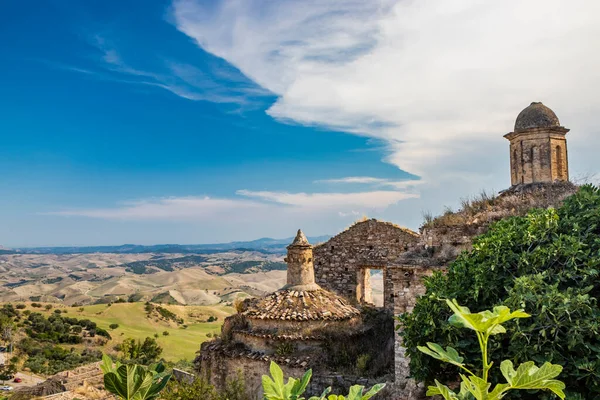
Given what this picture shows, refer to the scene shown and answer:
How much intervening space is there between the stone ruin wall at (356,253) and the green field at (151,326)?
37.7 meters

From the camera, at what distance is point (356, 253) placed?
21172 millimetres

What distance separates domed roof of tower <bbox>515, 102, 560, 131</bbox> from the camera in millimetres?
15977

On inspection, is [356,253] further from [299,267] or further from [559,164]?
[559,164]

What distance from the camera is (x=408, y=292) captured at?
12.1m

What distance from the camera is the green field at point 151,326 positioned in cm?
5801

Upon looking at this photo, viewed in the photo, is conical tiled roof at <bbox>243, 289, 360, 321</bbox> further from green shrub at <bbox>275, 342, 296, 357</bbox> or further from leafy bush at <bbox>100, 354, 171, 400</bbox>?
leafy bush at <bbox>100, 354, 171, 400</bbox>

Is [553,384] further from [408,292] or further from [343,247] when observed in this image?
[343,247]

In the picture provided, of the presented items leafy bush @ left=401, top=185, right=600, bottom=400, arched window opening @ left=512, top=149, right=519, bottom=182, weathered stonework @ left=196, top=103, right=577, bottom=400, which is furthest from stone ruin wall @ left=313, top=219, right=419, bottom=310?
leafy bush @ left=401, top=185, right=600, bottom=400

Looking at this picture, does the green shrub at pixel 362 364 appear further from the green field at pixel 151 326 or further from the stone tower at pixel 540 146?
the green field at pixel 151 326

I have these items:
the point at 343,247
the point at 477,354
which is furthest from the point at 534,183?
the point at 477,354

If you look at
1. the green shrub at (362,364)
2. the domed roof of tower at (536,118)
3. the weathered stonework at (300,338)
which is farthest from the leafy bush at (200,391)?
the domed roof of tower at (536,118)

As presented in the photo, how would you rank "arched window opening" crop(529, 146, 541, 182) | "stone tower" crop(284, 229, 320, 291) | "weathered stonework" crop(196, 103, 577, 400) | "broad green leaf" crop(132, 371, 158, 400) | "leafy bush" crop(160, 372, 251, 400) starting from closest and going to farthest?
"broad green leaf" crop(132, 371, 158, 400), "weathered stonework" crop(196, 103, 577, 400), "leafy bush" crop(160, 372, 251, 400), "arched window opening" crop(529, 146, 541, 182), "stone tower" crop(284, 229, 320, 291)

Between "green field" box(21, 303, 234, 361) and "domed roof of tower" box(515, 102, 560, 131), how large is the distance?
46.9 meters

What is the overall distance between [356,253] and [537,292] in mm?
14527
